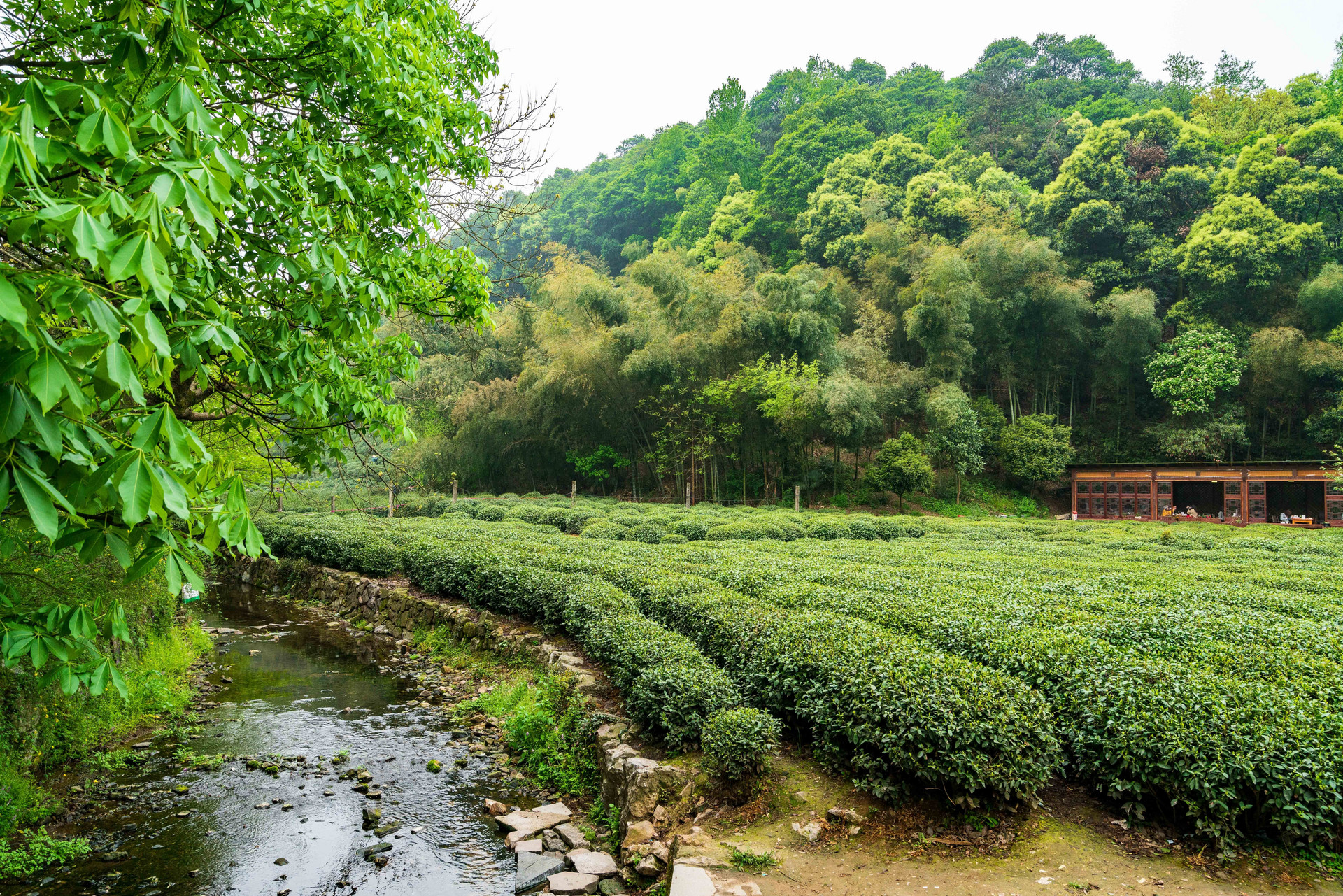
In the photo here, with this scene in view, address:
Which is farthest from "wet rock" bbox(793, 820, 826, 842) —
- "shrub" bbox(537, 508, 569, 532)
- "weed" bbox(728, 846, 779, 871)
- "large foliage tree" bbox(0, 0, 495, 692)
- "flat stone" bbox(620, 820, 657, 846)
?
"shrub" bbox(537, 508, 569, 532)

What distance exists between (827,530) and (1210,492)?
21254mm

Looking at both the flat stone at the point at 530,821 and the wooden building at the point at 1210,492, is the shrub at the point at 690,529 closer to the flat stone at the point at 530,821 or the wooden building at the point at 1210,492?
the flat stone at the point at 530,821

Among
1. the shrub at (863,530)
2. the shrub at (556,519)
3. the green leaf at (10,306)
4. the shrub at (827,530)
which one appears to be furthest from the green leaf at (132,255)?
the shrub at (556,519)

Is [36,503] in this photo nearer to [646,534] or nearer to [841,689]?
[841,689]

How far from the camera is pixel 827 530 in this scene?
1519 cm

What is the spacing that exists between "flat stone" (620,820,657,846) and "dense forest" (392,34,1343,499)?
18681mm

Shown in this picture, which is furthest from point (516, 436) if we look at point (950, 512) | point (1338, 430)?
point (1338, 430)

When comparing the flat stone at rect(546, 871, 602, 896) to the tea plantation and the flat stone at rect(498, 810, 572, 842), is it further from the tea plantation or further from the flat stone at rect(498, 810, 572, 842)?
the tea plantation

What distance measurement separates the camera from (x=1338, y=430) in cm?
2406

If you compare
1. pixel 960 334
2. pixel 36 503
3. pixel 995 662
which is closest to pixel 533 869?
pixel 995 662

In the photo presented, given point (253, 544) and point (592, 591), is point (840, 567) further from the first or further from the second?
point (253, 544)

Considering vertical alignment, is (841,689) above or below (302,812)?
above

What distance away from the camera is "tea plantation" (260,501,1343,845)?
3236mm

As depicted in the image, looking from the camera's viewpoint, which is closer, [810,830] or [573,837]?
[810,830]
